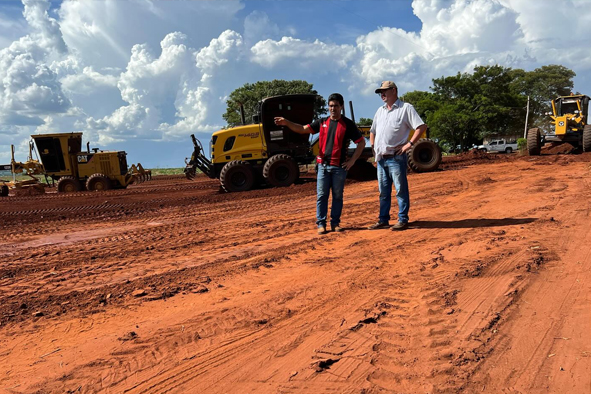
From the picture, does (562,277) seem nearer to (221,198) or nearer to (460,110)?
(221,198)

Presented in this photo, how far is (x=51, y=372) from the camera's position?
250 cm

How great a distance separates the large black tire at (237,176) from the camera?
14.2 meters

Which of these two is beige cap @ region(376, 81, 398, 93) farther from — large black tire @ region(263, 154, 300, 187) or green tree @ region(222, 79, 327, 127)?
green tree @ region(222, 79, 327, 127)

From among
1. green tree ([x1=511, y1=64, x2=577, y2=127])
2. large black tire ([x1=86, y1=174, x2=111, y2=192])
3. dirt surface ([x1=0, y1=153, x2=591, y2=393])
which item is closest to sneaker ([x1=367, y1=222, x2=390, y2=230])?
dirt surface ([x1=0, y1=153, x2=591, y2=393])

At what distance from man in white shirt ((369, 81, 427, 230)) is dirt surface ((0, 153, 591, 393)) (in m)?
0.49

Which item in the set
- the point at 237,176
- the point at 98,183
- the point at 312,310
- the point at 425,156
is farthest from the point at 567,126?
the point at 98,183

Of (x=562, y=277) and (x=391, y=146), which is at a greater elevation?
(x=391, y=146)

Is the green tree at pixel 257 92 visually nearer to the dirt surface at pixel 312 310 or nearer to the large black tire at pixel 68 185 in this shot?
the large black tire at pixel 68 185

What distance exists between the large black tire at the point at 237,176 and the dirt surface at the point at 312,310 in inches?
311

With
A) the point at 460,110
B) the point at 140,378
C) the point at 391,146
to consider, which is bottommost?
the point at 140,378

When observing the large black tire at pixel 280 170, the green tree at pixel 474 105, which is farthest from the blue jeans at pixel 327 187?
the green tree at pixel 474 105

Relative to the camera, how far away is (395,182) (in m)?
5.65

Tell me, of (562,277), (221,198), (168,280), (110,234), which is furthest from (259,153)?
(562,277)

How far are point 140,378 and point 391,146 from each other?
168 inches
